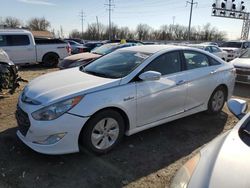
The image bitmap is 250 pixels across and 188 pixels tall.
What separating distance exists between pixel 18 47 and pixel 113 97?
10.6 metres

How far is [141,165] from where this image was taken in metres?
3.60

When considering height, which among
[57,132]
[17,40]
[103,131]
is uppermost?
[17,40]

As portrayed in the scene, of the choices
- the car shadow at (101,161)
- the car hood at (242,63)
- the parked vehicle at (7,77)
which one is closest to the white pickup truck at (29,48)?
the parked vehicle at (7,77)

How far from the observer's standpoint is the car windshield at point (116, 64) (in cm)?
416

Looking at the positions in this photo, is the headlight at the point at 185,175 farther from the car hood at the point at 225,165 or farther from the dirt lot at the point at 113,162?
the dirt lot at the point at 113,162

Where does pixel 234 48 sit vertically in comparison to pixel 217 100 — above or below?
above

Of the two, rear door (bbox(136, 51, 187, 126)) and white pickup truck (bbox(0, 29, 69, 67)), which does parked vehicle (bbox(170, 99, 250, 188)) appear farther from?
white pickup truck (bbox(0, 29, 69, 67))

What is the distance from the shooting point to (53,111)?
334 centimetres

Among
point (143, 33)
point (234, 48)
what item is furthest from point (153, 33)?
point (234, 48)

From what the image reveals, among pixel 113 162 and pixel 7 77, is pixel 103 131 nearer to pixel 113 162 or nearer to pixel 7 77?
pixel 113 162

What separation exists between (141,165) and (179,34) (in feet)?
296

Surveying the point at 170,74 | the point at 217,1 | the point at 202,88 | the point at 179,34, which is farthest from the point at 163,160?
Result: the point at 179,34

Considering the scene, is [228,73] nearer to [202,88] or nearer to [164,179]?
[202,88]

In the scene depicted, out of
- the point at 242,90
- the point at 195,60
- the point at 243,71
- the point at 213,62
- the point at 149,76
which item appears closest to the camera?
the point at 149,76
